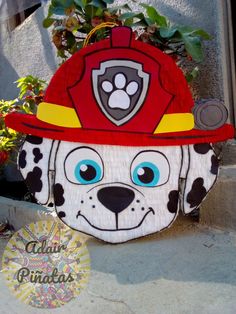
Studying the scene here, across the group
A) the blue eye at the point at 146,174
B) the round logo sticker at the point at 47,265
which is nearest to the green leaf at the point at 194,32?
the blue eye at the point at 146,174

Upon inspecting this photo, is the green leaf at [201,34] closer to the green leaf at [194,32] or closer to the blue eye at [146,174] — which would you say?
the green leaf at [194,32]

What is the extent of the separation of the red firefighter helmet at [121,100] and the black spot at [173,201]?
32 cm

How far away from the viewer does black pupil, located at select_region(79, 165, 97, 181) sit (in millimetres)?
2277

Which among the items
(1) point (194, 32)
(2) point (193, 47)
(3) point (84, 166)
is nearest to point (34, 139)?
(3) point (84, 166)

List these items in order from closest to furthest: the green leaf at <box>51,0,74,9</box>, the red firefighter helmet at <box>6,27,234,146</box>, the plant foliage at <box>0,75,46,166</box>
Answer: the red firefighter helmet at <box>6,27,234,146</box>
the green leaf at <box>51,0,74,9</box>
the plant foliage at <box>0,75,46,166</box>

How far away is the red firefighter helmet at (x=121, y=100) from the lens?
7.26 ft

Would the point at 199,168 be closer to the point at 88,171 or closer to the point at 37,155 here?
the point at 88,171

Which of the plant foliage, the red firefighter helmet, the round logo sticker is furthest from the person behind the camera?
the plant foliage

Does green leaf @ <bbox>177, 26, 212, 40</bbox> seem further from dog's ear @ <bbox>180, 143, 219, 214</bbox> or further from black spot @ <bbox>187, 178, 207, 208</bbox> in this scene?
black spot @ <bbox>187, 178, 207, 208</bbox>

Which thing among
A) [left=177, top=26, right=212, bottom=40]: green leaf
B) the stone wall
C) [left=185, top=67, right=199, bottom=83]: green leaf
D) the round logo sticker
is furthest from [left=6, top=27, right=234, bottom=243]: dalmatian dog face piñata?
the stone wall

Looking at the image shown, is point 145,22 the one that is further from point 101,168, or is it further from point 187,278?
point 187,278

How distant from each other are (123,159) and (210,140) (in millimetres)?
546

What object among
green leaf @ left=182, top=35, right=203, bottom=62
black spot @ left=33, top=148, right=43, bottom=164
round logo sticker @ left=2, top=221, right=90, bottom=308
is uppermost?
green leaf @ left=182, top=35, right=203, bottom=62

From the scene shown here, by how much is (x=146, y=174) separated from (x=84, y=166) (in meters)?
0.39
